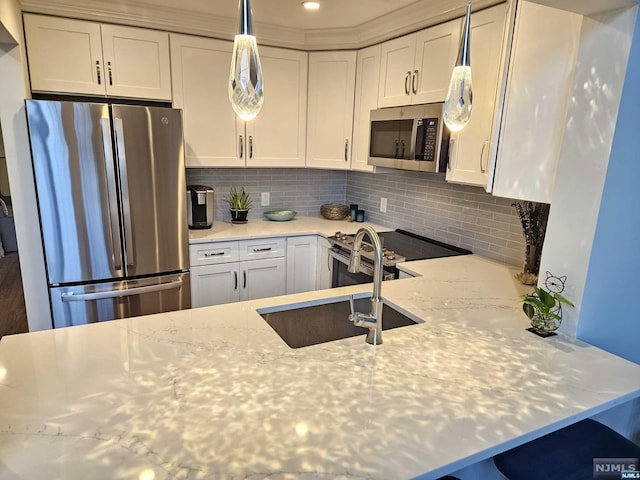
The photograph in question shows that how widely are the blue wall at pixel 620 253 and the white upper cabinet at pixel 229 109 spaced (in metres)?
2.36

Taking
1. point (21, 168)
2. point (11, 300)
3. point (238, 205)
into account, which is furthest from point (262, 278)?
point (11, 300)

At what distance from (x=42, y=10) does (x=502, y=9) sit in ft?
8.55

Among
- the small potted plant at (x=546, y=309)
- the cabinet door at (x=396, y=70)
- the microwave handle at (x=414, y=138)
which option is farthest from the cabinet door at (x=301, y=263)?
the small potted plant at (x=546, y=309)

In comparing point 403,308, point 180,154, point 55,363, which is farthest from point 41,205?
point 403,308

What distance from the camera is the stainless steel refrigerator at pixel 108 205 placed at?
2.29 m

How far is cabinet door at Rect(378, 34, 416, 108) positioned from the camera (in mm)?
2627

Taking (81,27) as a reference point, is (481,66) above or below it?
below

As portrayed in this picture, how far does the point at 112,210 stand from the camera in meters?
2.43

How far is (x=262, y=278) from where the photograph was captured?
3.10 meters

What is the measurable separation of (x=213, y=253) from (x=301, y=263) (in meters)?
0.71

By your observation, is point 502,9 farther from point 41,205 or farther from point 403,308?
point 41,205

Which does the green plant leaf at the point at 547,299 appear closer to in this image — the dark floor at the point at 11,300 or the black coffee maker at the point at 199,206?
the black coffee maker at the point at 199,206

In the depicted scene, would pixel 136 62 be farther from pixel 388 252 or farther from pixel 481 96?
pixel 481 96

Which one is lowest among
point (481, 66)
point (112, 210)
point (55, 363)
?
point (55, 363)
